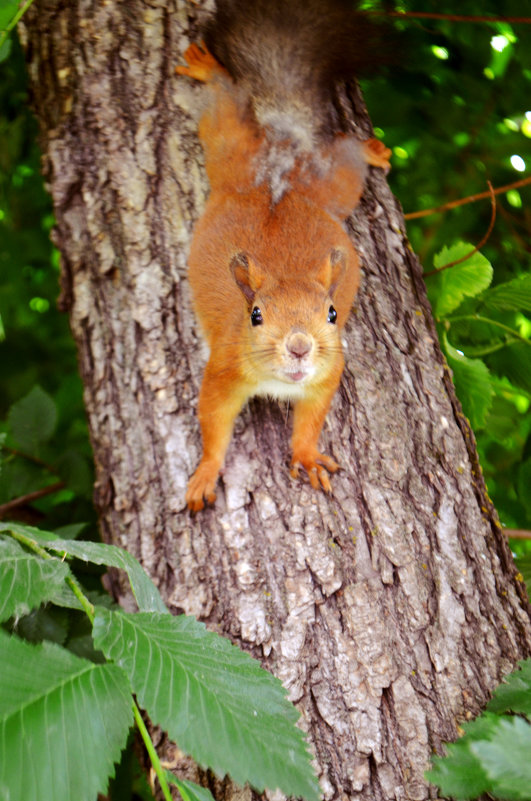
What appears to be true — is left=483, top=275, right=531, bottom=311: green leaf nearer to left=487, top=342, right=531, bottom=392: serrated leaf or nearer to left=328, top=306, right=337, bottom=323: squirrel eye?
left=487, top=342, right=531, bottom=392: serrated leaf

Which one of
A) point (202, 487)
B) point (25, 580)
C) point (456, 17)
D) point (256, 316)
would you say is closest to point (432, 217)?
point (456, 17)

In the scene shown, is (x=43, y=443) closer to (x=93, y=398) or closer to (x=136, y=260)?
(x=93, y=398)

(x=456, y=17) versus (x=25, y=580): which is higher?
(x=456, y=17)

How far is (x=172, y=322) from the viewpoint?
1.49m

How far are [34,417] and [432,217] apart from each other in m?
1.69

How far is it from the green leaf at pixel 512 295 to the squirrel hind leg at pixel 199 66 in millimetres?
784

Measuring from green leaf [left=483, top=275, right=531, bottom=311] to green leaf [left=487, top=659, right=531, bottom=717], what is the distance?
0.70 m

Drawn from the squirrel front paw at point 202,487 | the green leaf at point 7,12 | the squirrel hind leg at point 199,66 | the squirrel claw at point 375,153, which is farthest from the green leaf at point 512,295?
the green leaf at point 7,12

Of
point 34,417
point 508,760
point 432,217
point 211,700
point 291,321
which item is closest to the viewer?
point 508,760

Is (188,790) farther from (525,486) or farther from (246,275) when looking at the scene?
(525,486)

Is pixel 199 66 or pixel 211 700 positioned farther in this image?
pixel 199 66

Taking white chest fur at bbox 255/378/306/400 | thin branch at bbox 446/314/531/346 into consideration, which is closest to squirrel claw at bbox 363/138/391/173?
thin branch at bbox 446/314/531/346

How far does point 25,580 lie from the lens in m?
0.84

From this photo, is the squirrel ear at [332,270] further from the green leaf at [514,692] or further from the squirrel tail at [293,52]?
the green leaf at [514,692]
